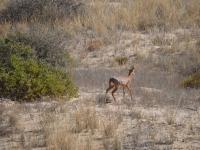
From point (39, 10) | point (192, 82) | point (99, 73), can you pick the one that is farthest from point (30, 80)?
point (39, 10)

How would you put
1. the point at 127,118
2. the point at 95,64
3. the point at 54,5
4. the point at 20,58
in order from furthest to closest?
the point at 54,5
the point at 95,64
the point at 20,58
the point at 127,118

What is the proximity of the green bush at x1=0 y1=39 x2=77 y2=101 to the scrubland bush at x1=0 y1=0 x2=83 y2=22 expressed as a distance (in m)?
8.12

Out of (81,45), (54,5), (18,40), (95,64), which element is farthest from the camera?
(54,5)

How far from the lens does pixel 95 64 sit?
15688 millimetres

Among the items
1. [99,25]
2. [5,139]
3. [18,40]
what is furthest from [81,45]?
[5,139]

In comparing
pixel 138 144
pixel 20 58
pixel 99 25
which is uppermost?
pixel 99 25

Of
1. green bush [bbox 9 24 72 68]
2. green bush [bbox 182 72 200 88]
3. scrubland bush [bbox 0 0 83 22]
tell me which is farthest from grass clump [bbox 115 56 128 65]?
scrubland bush [bbox 0 0 83 22]

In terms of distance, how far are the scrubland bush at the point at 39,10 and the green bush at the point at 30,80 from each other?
8119mm

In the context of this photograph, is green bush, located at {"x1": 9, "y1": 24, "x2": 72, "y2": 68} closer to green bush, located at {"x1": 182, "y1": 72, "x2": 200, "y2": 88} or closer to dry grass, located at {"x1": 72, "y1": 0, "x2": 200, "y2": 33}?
green bush, located at {"x1": 182, "y1": 72, "x2": 200, "y2": 88}

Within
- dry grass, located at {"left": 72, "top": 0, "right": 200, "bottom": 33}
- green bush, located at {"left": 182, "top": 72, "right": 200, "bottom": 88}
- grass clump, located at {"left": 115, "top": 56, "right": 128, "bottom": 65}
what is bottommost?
green bush, located at {"left": 182, "top": 72, "right": 200, "bottom": 88}

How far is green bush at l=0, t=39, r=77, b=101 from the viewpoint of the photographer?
10.8 m

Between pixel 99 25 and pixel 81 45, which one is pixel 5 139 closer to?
pixel 81 45

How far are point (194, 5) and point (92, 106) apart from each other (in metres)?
11.0

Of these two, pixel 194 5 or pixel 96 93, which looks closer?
pixel 96 93
